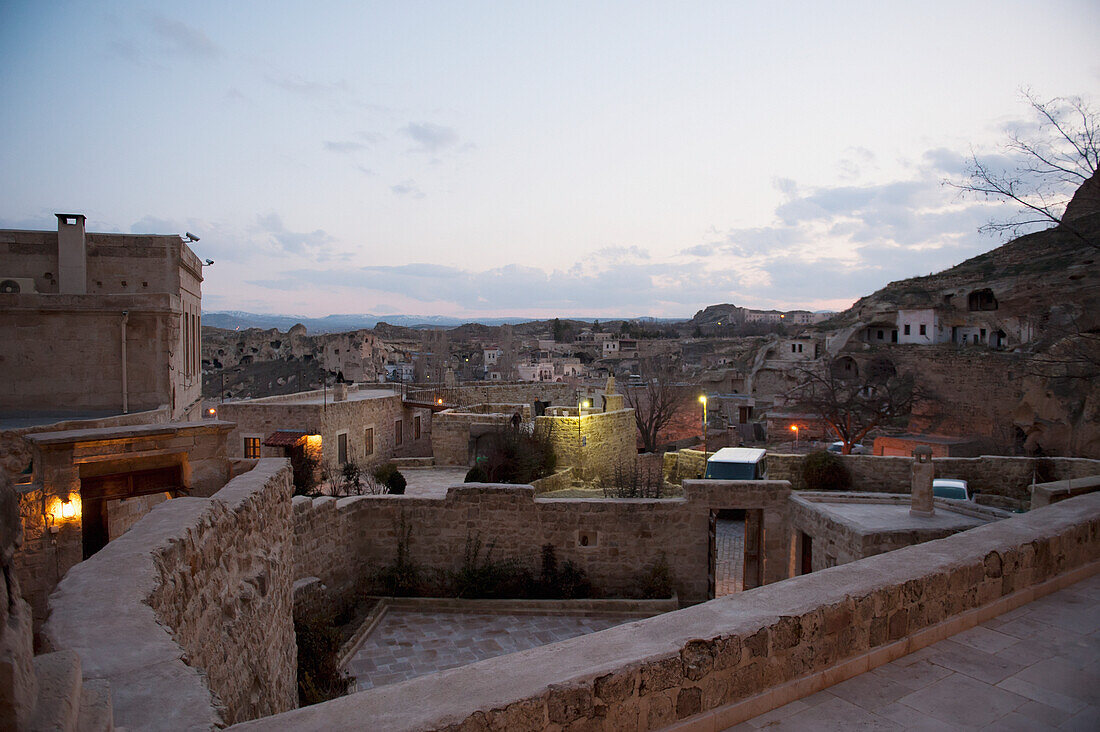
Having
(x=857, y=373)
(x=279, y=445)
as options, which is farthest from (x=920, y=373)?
(x=279, y=445)

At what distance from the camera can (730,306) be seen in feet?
393

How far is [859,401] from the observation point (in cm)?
2525

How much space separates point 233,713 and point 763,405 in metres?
36.2

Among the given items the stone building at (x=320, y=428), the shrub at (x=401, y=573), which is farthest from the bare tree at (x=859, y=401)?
the stone building at (x=320, y=428)

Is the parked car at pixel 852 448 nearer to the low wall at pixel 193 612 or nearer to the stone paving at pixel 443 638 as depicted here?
the stone paving at pixel 443 638

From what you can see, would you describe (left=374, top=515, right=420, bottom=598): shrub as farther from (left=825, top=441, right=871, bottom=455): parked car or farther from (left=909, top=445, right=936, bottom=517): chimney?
(left=825, top=441, right=871, bottom=455): parked car

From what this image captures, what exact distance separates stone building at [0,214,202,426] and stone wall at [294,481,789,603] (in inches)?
221

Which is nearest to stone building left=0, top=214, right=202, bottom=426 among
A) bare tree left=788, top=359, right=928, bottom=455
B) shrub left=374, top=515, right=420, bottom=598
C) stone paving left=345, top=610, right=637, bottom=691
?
shrub left=374, top=515, right=420, bottom=598

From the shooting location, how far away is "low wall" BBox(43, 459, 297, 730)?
207 cm

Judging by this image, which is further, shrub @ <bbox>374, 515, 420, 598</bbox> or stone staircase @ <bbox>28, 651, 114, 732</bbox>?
shrub @ <bbox>374, 515, 420, 598</bbox>

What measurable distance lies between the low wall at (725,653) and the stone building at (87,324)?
430 inches

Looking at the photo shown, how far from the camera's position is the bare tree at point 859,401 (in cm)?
2116

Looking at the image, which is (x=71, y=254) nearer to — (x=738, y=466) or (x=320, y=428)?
(x=320, y=428)

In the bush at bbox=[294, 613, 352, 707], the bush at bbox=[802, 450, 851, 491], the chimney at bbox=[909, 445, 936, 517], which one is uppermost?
the chimney at bbox=[909, 445, 936, 517]
